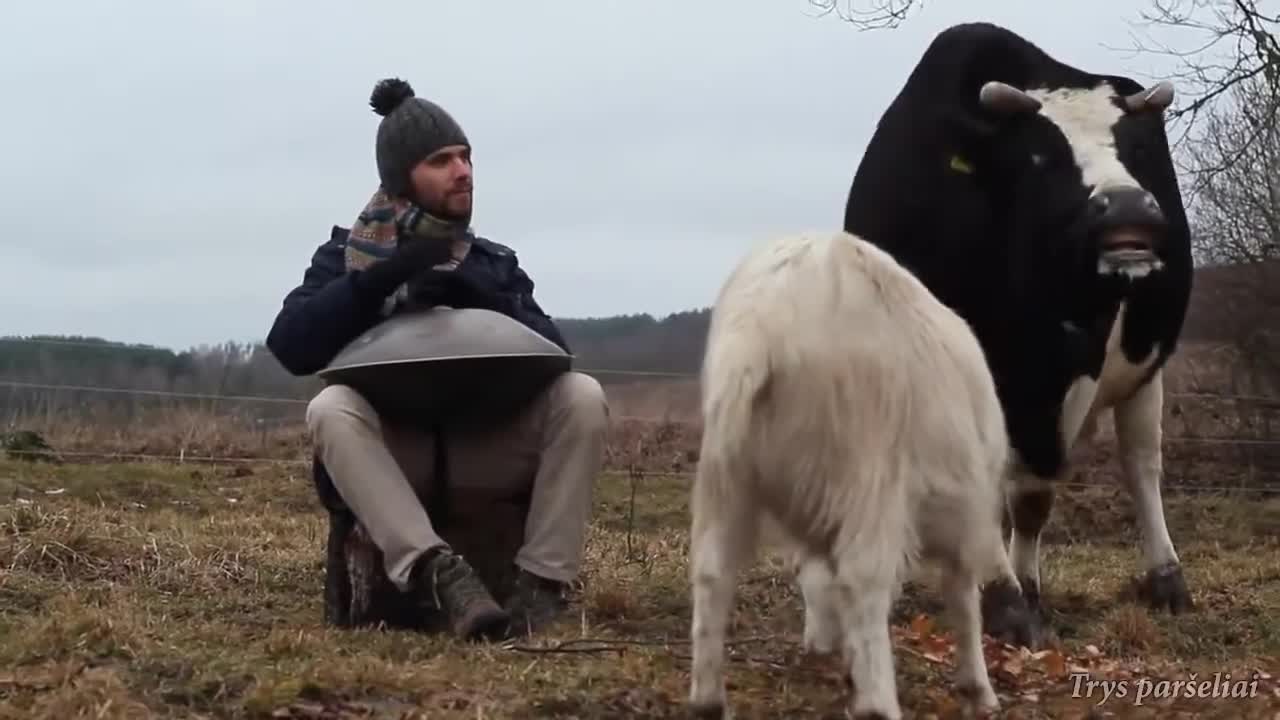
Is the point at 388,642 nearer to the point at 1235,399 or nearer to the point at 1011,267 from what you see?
the point at 1011,267

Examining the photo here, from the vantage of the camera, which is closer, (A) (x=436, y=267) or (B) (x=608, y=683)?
(B) (x=608, y=683)

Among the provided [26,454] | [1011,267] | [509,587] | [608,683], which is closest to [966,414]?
[608,683]

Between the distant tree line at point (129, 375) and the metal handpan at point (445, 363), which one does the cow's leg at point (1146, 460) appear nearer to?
the metal handpan at point (445, 363)

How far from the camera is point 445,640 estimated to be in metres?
3.63

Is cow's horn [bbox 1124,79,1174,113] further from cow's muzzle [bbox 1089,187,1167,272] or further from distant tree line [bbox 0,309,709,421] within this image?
distant tree line [bbox 0,309,709,421]

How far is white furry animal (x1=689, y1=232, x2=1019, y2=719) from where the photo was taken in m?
2.58

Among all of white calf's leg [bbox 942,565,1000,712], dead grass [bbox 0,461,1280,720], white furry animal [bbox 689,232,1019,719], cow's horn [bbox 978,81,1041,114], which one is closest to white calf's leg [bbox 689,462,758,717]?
white furry animal [bbox 689,232,1019,719]

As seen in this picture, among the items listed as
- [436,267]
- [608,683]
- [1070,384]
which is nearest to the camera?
[608,683]

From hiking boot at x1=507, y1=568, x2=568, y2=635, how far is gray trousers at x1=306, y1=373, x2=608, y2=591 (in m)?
0.03

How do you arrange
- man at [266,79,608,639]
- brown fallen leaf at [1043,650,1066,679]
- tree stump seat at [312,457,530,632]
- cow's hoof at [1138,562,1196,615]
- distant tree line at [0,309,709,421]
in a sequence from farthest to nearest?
distant tree line at [0,309,709,421] → cow's hoof at [1138,562,1196,615] → tree stump seat at [312,457,530,632] → man at [266,79,608,639] → brown fallen leaf at [1043,650,1066,679]

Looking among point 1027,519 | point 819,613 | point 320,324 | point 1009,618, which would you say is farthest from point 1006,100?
point 320,324

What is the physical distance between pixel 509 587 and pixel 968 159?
6.69 ft

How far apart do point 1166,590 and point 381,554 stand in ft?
9.09

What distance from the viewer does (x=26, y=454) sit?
993cm
